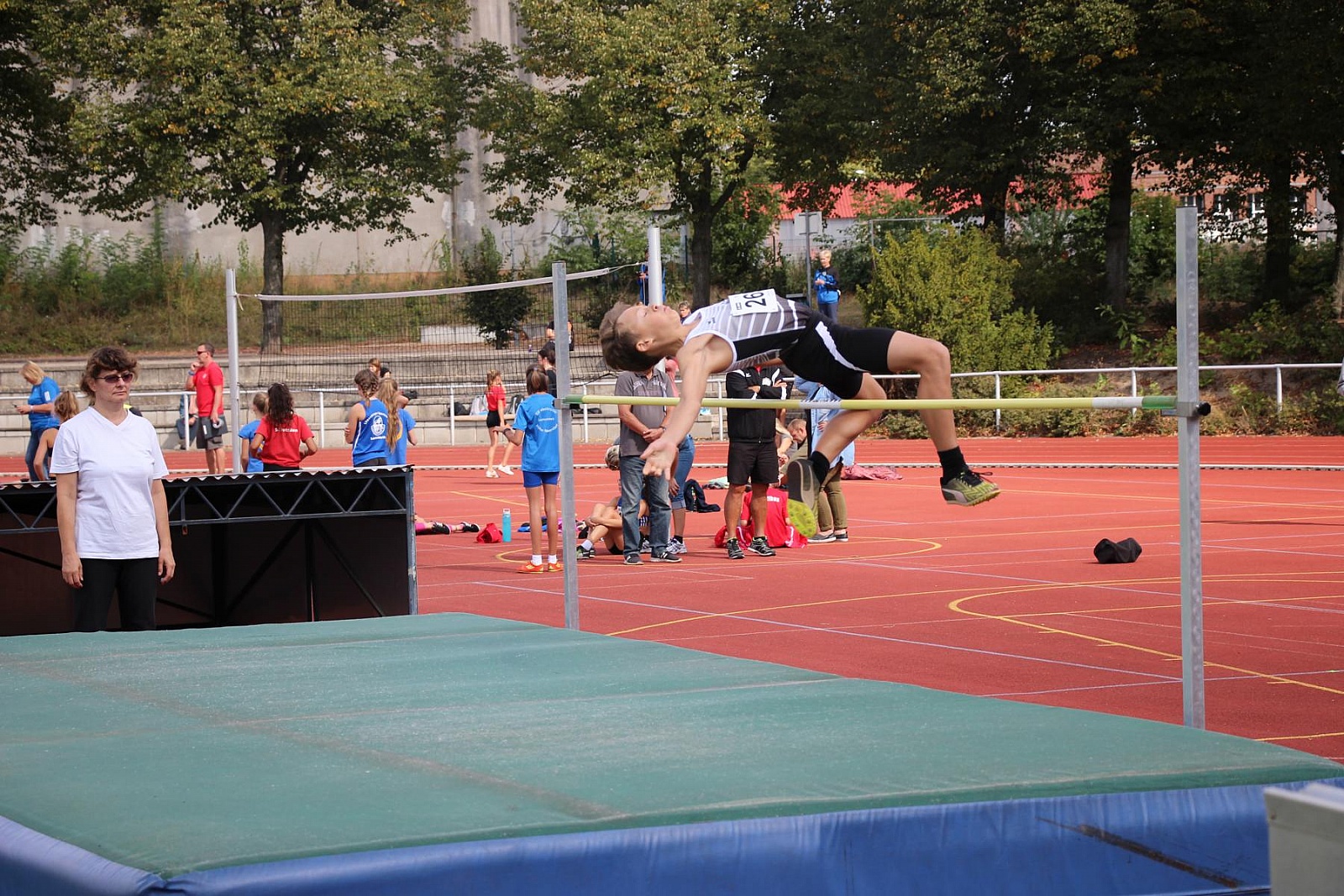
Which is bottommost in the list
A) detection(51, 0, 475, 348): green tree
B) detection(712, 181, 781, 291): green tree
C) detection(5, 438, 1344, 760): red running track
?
detection(5, 438, 1344, 760): red running track

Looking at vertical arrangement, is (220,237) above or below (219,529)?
above

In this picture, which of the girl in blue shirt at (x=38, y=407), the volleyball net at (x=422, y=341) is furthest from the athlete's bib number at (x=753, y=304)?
the volleyball net at (x=422, y=341)

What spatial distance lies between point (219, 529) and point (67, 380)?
23.6m

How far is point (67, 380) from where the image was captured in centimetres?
3186

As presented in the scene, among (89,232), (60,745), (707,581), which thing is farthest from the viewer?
(89,232)

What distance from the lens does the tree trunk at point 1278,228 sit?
29875 mm

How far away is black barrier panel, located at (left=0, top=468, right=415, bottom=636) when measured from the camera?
9.46m

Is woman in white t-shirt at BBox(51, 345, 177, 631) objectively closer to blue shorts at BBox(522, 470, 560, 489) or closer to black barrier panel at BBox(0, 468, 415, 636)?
black barrier panel at BBox(0, 468, 415, 636)

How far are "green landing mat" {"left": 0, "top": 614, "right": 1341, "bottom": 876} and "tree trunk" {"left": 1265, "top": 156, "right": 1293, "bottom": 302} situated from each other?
27.6 metres

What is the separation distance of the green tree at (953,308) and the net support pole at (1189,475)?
901 inches

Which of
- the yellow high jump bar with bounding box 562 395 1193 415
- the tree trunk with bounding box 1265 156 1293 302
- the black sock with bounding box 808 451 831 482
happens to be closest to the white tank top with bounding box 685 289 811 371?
the yellow high jump bar with bounding box 562 395 1193 415

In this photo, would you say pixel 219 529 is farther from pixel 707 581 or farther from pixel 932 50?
pixel 932 50

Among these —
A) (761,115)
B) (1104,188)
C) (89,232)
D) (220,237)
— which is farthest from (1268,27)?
(89,232)

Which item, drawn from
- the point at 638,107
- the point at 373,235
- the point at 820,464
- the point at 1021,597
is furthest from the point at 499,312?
the point at 820,464
